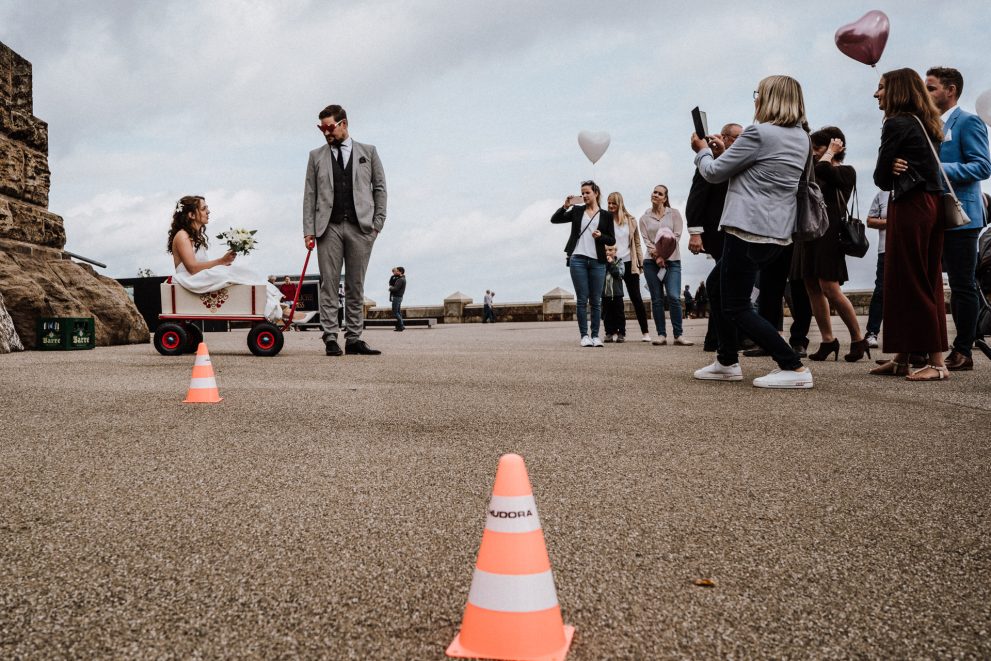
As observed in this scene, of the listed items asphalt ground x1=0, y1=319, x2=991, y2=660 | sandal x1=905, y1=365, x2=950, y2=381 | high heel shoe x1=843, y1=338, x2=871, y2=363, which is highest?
high heel shoe x1=843, y1=338, x2=871, y2=363

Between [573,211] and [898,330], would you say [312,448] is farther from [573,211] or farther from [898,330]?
[573,211]

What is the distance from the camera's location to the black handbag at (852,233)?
664 cm

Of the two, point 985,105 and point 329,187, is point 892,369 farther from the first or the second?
point 985,105

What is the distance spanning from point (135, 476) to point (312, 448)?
27.2 inches

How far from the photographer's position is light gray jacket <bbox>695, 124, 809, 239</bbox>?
4.83m

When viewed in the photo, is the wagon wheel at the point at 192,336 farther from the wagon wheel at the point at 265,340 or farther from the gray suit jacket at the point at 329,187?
the gray suit jacket at the point at 329,187

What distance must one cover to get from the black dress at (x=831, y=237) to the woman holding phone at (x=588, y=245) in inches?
112

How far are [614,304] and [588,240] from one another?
1.79 m

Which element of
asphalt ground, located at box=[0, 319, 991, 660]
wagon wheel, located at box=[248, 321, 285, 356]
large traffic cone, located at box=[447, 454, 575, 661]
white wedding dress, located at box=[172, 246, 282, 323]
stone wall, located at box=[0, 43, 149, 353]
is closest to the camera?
large traffic cone, located at box=[447, 454, 575, 661]

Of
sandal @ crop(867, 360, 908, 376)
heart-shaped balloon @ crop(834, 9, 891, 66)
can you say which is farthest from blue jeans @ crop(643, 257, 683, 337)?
sandal @ crop(867, 360, 908, 376)

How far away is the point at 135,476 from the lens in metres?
2.71

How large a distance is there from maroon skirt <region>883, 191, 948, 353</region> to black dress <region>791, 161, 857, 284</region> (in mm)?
1447

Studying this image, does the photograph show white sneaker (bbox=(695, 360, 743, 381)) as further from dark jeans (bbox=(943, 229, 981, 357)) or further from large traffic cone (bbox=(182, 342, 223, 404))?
large traffic cone (bbox=(182, 342, 223, 404))

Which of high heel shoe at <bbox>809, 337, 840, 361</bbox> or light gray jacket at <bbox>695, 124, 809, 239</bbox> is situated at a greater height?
light gray jacket at <bbox>695, 124, 809, 239</bbox>
